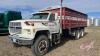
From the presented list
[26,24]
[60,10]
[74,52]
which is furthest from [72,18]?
[26,24]

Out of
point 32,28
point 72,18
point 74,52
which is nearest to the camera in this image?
point 32,28

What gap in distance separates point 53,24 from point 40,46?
1.85 m

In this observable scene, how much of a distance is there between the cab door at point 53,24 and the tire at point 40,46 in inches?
36.0

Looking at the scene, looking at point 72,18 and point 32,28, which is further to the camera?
point 72,18

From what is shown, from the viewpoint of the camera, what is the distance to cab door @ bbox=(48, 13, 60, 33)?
10047mm

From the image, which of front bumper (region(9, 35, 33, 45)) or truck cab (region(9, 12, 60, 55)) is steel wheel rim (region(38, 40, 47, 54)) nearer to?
truck cab (region(9, 12, 60, 55))

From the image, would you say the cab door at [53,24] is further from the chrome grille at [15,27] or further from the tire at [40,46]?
the chrome grille at [15,27]

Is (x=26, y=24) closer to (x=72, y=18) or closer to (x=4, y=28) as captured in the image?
(x=72, y=18)

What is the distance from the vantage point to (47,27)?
9.55 m

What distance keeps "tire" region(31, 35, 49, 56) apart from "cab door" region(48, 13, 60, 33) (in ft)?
3.00

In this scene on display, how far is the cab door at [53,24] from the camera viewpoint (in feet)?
33.0

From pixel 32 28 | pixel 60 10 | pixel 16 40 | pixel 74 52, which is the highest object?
pixel 60 10

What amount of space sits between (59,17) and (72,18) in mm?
2550

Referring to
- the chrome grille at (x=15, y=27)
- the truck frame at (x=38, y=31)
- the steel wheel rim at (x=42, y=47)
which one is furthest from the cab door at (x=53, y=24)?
the chrome grille at (x=15, y=27)
